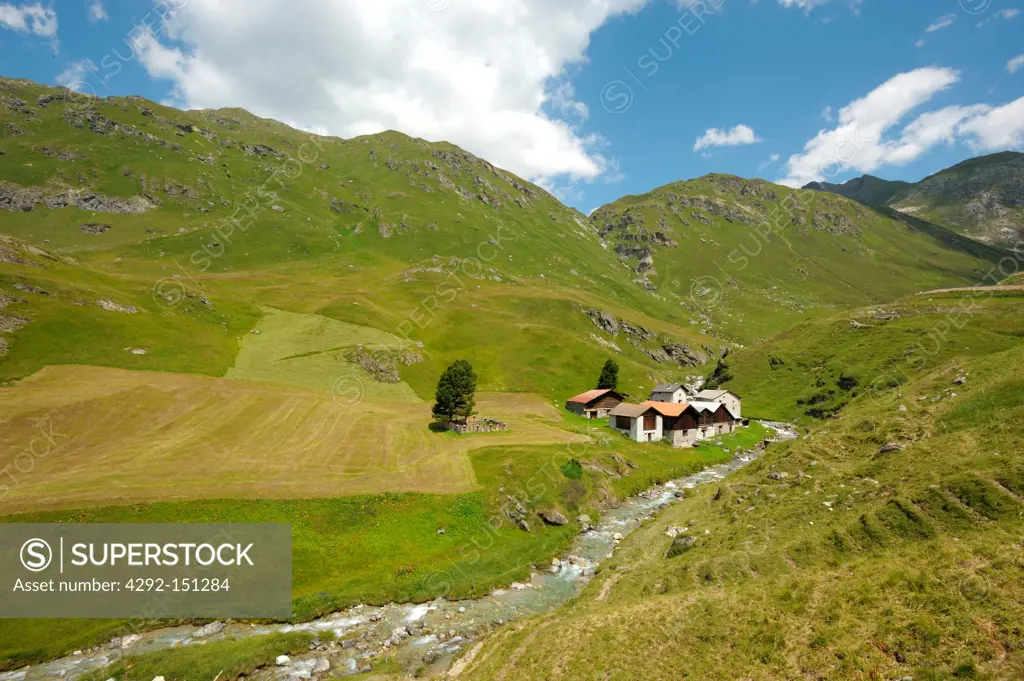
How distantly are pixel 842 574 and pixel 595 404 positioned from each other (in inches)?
3136

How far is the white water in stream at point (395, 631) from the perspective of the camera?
92.5ft

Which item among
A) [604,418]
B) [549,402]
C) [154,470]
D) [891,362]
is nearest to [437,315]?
[549,402]

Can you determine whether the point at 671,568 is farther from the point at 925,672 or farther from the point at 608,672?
the point at 925,672

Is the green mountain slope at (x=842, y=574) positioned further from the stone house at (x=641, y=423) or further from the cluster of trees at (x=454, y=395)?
the stone house at (x=641, y=423)

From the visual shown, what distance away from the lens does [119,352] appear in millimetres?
79750

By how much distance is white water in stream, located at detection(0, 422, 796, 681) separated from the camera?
28.2 meters

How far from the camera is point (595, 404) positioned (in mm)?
102062

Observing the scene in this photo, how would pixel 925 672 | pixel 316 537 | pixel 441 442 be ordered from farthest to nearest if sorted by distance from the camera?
1. pixel 441 442
2. pixel 316 537
3. pixel 925 672

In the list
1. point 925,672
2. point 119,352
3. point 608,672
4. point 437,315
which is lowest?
point 608,672

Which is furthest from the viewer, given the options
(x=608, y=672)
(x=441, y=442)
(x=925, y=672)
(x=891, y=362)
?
(x=891, y=362)

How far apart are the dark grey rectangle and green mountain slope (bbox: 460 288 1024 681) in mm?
21128

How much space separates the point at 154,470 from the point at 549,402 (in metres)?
77.8

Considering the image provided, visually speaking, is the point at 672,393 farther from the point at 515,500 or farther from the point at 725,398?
the point at 515,500

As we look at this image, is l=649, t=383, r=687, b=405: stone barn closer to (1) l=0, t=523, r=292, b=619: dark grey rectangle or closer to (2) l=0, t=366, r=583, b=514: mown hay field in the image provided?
(2) l=0, t=366, r=583, b=514: mown hay field
